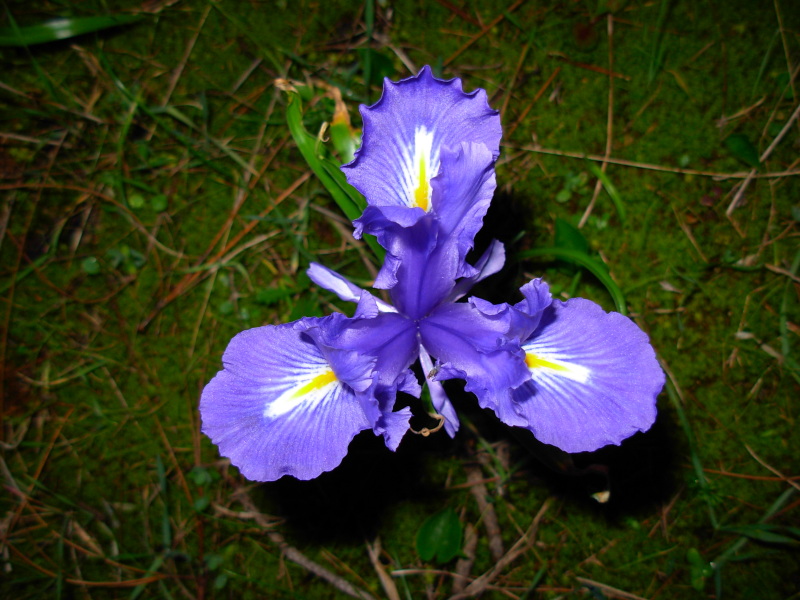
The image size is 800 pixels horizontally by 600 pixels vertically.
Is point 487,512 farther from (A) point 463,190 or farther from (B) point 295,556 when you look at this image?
(A) point 463,190

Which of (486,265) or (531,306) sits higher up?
(531,306)

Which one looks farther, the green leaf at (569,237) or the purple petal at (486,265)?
the green leaf at (569,237)

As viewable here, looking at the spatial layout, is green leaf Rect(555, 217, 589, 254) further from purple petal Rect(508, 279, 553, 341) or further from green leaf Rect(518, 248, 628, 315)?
purple petal Rect(508, 279, 553, 341)

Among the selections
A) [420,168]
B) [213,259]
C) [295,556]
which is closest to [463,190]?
[420,168]

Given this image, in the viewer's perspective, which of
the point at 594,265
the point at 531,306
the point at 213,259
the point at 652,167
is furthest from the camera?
the point at 213,259

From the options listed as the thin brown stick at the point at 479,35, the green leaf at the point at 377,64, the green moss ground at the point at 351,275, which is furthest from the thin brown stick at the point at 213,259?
the thin brown stick at the point at 479,35

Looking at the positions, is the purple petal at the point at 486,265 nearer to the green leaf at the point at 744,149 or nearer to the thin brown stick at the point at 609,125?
the thin brown stick at the point at 609,125

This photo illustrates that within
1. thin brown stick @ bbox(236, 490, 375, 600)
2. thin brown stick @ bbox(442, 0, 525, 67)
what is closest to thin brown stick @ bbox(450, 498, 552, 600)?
thin brown stick @ bbox(236, 490, 375, 600)
